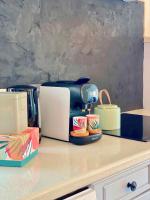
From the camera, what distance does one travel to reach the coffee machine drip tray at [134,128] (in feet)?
4.92

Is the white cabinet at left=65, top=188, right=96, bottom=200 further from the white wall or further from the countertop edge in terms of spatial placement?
the white wall

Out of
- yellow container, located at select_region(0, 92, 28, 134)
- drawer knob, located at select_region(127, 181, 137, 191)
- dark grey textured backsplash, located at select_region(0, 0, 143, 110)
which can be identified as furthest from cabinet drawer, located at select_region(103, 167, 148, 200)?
dark grey textured backsplash, located at select_region(0, 0, 143, 110)

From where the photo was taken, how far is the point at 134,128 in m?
1.71

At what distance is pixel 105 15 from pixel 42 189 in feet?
5.00

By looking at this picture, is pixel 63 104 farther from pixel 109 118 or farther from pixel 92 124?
pixel 109 118

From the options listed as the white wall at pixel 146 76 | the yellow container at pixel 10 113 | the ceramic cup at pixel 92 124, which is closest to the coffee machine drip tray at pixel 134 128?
the ceramic cup at pixel 92 124

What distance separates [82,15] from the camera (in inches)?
75.6

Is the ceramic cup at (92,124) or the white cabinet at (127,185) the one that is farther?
the ceramic cup at (92,124)

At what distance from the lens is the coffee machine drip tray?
150 cm

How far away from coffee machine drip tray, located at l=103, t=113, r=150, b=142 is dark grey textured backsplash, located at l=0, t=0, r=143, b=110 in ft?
0.84

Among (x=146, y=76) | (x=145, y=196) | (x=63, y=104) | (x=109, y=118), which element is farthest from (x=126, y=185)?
(x=146, y=76)

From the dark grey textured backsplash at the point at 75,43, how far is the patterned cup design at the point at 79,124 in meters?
0.44

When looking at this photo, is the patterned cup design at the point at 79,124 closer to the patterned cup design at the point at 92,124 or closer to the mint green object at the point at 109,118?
the patterned cup design at the point at 92,124

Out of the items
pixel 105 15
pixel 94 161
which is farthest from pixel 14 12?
pixel 94 161
